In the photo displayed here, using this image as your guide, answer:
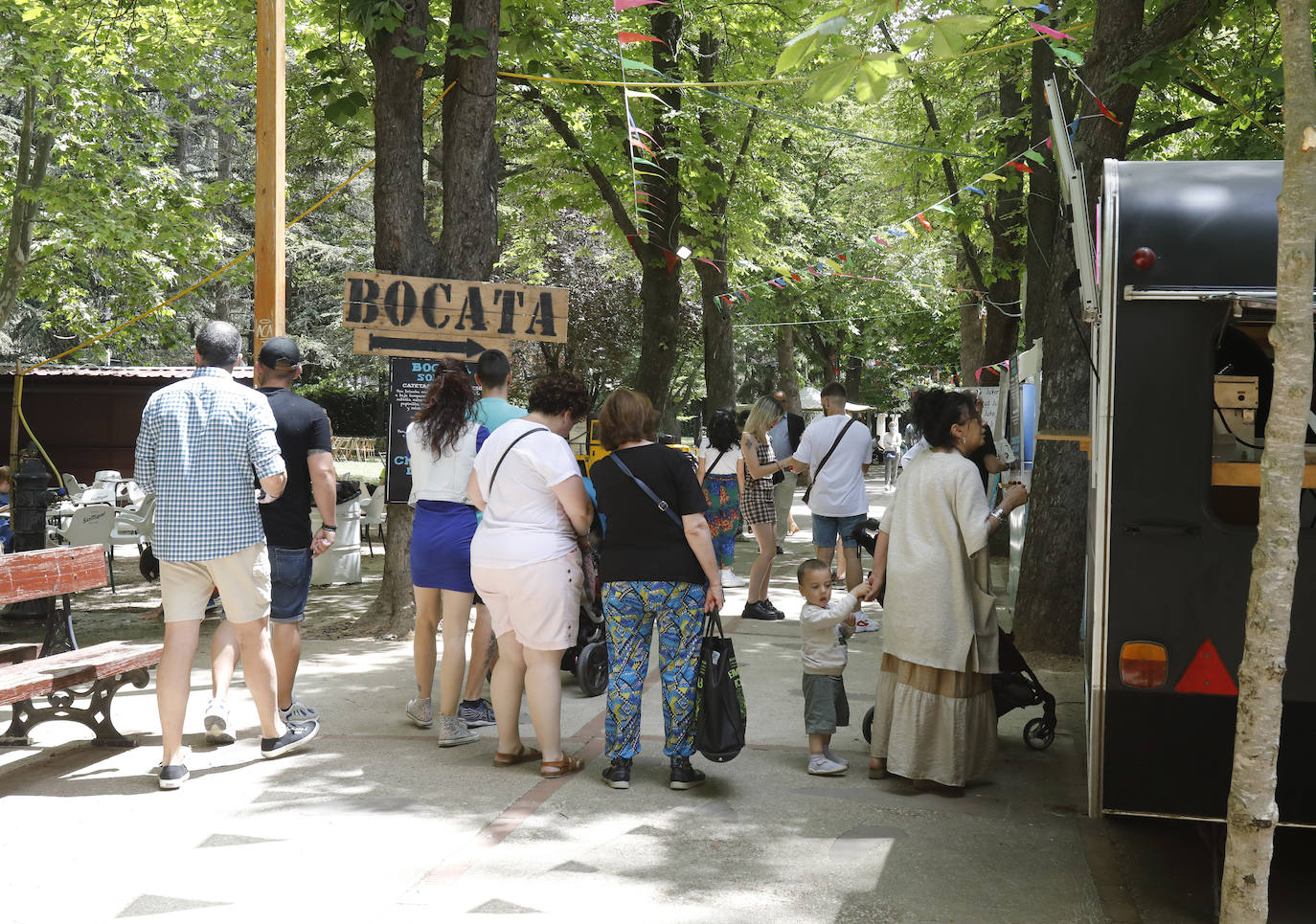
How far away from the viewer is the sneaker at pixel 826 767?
573 cm

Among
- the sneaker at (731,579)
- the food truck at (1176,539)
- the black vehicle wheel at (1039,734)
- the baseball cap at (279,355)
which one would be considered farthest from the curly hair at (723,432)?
the food truck at (1176,539)

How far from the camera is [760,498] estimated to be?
34.7ft

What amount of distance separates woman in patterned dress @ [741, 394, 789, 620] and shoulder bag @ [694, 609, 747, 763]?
→ 4.52m

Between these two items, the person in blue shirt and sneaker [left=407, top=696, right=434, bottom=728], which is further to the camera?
sneaker [left=407, top=696, right=434, bottom=728]

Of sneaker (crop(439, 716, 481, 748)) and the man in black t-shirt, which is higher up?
the man in black t-shirt

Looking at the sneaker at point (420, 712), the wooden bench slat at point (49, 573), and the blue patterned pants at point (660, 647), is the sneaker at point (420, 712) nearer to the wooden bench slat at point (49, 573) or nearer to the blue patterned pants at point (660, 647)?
the blue patterned pants at point (660, 647)

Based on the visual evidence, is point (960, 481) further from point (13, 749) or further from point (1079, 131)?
point (13, 749)

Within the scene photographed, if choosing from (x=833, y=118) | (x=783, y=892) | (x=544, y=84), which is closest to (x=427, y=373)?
(x=783, y=892)

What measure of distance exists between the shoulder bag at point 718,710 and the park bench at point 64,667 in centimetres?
283

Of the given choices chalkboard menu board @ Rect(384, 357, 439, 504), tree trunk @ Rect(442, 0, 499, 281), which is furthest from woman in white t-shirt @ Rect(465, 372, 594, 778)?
tree trunk @ Rect(442, 0, 499, 281)

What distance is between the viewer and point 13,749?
5.99 metres

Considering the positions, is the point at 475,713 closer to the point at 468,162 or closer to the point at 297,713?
the point at 297,713

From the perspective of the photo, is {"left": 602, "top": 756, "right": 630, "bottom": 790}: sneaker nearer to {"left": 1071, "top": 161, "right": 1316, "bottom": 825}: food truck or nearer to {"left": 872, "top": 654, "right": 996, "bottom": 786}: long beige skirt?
{"left": 872, "top": 654, "right": 996, "bottom": 786}: long beige skirt

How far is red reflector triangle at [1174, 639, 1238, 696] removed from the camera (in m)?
4.01
